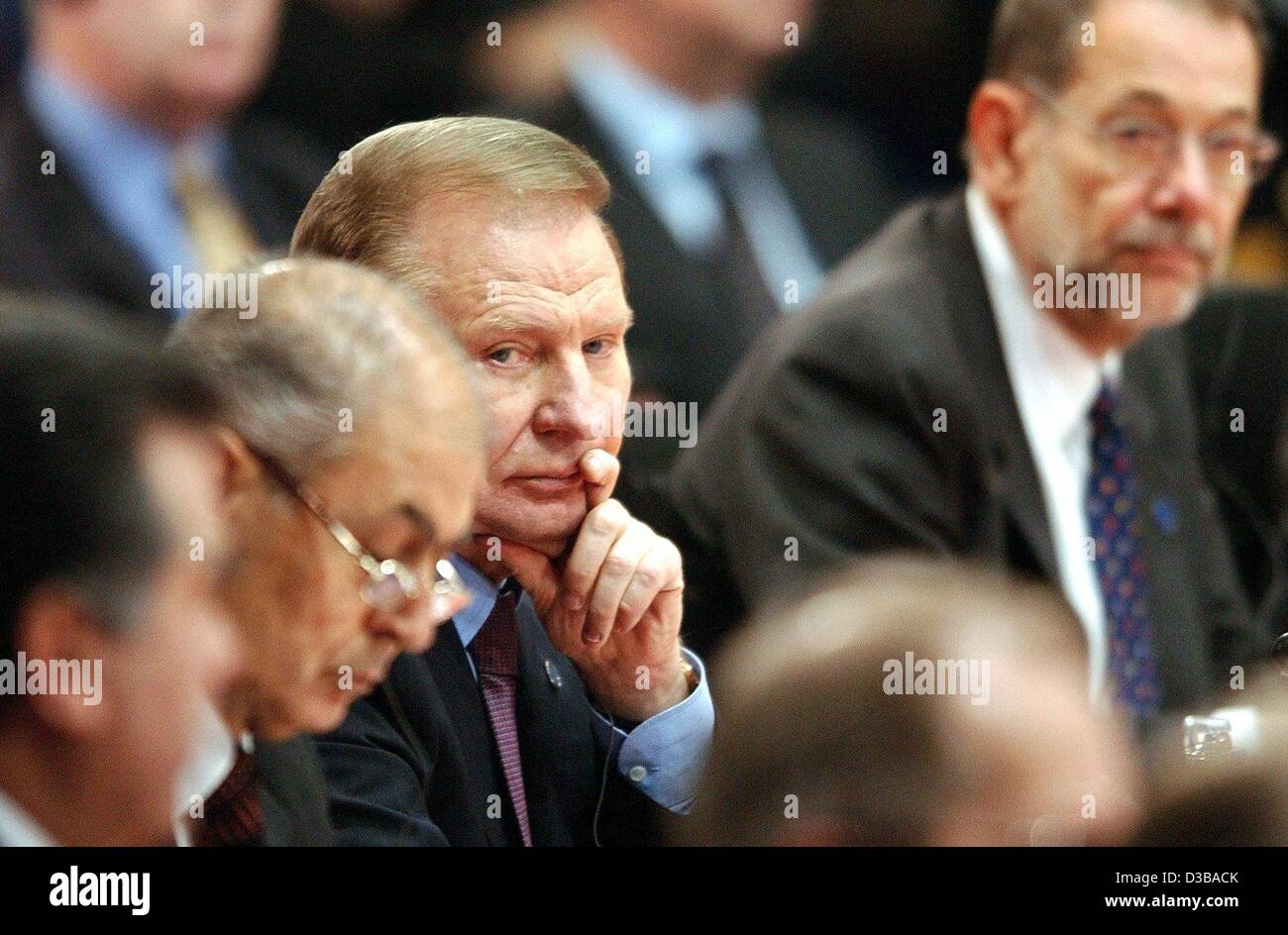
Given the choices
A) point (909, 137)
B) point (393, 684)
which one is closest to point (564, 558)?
point (393, 684)

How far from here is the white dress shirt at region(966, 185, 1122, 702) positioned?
2.68 metres

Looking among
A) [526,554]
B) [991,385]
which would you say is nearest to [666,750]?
[526,554]

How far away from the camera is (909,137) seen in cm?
348

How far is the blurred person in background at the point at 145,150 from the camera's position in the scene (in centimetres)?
274

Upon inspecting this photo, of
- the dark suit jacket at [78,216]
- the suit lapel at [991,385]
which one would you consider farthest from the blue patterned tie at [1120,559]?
the dark suit jacket at [78,216]

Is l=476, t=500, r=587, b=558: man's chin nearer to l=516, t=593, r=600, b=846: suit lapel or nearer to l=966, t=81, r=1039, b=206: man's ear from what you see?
l=516, t=593, r=600, b=846: suit lapel

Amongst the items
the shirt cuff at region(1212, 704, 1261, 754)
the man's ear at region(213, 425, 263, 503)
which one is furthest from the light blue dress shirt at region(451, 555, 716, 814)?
the shirt cuff at region(1212, 704, 1261, 754)

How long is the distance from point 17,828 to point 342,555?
0.32 m

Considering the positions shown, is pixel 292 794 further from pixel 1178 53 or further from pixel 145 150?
pixel 1178 53

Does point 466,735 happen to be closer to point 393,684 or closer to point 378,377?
point 393,684

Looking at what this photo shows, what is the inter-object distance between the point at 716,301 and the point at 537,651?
1.35 metres

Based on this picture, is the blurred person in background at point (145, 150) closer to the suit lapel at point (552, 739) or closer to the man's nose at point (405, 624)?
the suit lapel at point (552, 739)

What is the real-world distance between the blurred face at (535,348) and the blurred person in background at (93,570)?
421 millimetres

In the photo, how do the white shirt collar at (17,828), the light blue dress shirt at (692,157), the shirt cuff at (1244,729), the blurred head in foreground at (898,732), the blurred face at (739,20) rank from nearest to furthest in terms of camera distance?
the blurred head in foreground at (898,732) < the white shirt collar at (17,828) < the shirt cuff at (1244,729) < the light blue dress shirt at (692,157) < the blurred face at (739,20)
